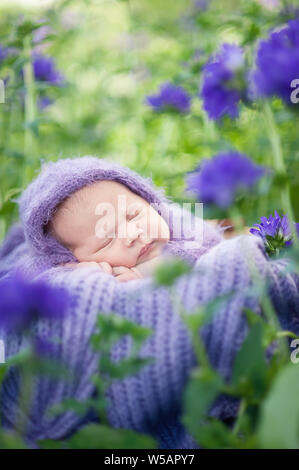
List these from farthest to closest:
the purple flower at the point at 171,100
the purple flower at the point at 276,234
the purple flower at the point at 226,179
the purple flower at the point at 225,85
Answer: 1. the purple flower at the point at 171,100
2. the purple flower at the point at 276,234
3. the purple flower at the point at 225,85
4. the purple flower at the point at 226,179

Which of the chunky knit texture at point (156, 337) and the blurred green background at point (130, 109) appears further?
the blurred green background at point (130, 109)

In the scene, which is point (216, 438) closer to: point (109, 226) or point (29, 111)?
point (109, 226)

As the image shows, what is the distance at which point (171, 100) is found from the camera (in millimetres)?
1305

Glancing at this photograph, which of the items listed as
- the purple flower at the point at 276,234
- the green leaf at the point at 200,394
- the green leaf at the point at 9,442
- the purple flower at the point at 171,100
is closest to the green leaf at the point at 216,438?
the green leaf at the point at 200,394

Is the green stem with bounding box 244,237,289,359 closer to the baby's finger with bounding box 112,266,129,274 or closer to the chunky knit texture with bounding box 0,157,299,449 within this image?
the chunky knit texture with bounding box 0,157,299,449

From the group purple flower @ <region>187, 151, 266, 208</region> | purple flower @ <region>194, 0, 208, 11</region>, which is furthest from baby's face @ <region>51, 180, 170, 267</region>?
purple flower @ <region>194, 0, 208, 11</region>

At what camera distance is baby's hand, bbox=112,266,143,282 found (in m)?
0.77

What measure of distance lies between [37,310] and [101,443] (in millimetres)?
134

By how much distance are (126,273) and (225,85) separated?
0.29m

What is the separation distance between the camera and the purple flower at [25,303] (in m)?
0.46

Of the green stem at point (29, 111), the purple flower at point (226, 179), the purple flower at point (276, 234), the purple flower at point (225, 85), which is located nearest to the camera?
the purple flower at point (226, 179)

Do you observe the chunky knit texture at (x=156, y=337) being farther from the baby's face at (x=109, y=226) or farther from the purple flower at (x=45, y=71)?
the purple flower at (x=45, y=71)

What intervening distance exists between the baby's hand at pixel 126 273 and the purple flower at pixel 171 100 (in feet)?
2.07
